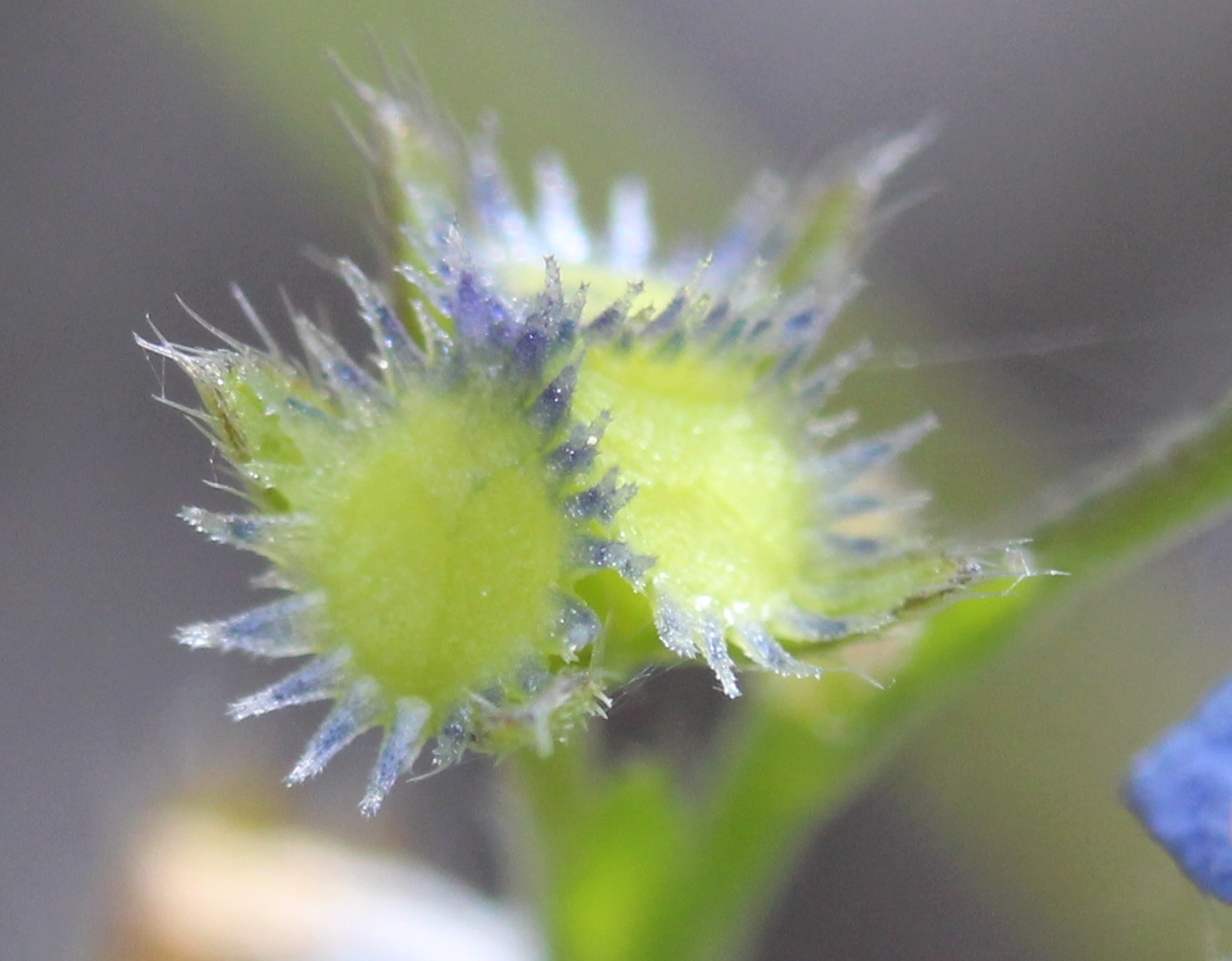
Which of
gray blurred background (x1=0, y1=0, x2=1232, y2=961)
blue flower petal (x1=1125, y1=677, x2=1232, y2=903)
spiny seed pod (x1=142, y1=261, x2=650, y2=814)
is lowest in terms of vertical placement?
spiny seed pod (x1=142, y1=261, x2=650, y2=814)

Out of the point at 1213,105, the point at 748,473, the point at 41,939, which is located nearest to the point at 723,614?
the point at 748,473

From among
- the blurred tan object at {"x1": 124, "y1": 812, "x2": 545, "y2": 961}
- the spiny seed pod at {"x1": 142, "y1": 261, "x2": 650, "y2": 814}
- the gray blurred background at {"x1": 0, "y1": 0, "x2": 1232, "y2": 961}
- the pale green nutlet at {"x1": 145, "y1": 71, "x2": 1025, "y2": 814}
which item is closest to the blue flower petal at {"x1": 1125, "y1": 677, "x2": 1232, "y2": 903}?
the pale green nutlet at {"x1": 145, "y1": 71, "x2": 1025, "y2": 814}

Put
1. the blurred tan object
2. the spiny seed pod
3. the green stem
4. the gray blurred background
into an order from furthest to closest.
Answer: the gray blurred background, the blurred tan object, the green stem, the spiny seed pod

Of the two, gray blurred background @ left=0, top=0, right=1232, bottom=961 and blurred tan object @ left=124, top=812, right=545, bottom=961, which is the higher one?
gray blurred background @ left=0, top=0, right=1232, bottom=961

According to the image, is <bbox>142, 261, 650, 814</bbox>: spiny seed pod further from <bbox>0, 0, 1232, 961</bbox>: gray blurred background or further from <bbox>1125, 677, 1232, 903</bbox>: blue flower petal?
<bbox>0, 0, 1232, 961</bbox>: gray blurred background

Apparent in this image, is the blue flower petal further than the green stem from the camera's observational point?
No

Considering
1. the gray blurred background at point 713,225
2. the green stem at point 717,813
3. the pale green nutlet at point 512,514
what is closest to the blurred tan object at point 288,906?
the gray blurred background at point 713,225

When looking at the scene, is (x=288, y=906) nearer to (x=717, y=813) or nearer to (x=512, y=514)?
(x=717, y=813)
